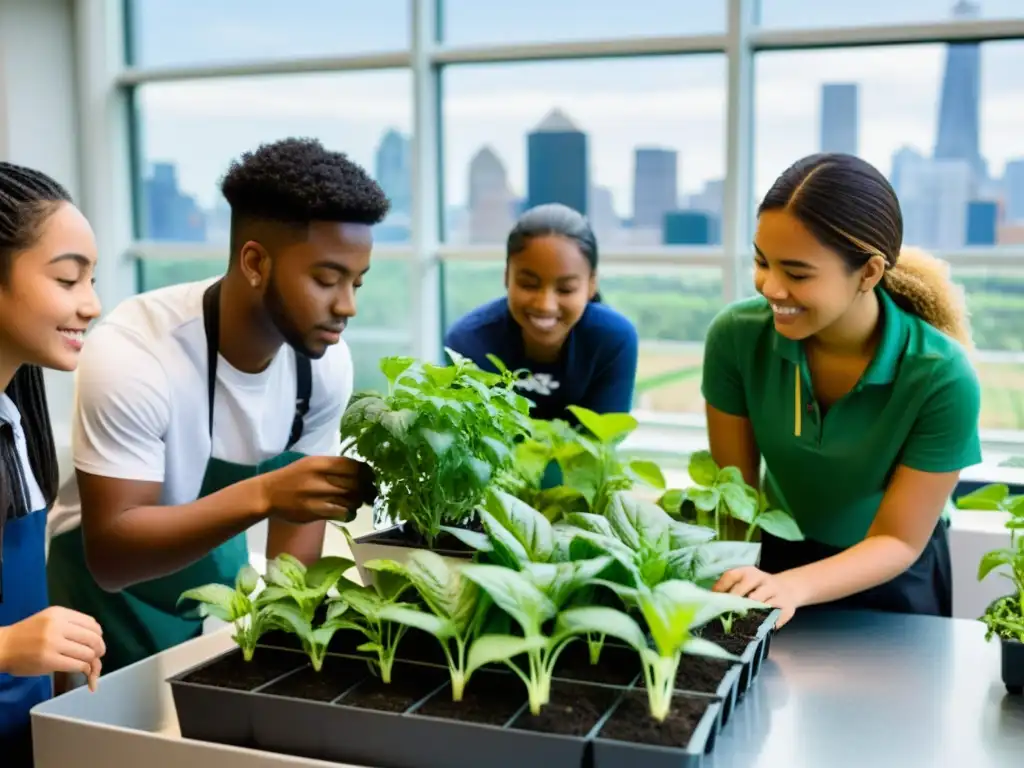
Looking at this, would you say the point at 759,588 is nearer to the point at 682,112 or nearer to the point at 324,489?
the point at 324,489

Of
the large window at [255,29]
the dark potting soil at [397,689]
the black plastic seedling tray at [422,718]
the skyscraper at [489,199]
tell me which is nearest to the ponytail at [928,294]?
the black plastic seedling tray at [422,718]

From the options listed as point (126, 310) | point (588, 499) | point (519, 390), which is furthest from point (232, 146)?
point (588, 499)

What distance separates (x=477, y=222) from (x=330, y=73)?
2.85 ft

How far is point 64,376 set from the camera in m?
4.60

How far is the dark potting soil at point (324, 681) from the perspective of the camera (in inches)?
42.2

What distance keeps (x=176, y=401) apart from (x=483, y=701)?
0.85m

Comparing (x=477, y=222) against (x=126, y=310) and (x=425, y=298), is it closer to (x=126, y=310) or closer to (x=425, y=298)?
(x=425, y=298)

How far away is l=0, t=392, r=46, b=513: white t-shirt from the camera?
1.38 m

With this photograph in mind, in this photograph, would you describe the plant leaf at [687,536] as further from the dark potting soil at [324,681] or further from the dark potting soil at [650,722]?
the dark potting soil at [324,681]

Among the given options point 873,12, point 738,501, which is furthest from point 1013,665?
point 873,12

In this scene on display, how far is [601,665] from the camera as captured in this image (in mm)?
1139

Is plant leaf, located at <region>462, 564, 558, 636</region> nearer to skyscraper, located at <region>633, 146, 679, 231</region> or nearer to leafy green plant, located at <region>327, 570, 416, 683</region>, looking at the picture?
leafy green plant, located at <region>327, 570, 416, 683</region>

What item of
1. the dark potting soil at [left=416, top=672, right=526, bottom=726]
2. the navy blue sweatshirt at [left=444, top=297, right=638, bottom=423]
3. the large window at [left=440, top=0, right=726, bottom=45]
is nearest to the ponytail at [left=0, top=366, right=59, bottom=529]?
the dark potting soil at [left=416, top=672, right=526, bottom=726]

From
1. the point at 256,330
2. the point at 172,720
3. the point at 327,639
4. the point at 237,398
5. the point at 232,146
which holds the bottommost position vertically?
the point at 172,720
